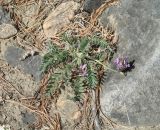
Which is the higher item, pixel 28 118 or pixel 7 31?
pixel 7 31

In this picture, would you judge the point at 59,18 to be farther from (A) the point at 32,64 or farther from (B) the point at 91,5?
(A) the point at 32,64

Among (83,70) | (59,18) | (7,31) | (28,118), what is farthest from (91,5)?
(28,118)

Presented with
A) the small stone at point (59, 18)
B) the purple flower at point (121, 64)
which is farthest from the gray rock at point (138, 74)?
the small stone at point (59, 18)

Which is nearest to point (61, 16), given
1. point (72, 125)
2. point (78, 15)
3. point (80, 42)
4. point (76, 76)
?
point (78, 15)

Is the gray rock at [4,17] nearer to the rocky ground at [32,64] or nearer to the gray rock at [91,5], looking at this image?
the rocky ground at [32,64]

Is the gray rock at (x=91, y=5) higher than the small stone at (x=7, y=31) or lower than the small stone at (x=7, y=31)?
higher

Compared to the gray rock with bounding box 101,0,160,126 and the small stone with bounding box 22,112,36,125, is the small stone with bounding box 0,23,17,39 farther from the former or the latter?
the gray rock with bounding box 101,0,160,126

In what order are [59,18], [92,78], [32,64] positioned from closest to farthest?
[92,78] → [32,64] → [59,18]

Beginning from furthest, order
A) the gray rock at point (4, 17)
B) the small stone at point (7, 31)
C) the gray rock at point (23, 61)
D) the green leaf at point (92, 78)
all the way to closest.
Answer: the gray rock at point (4, 17)
the small stone at point (7, 31)
the gray rock at point (23, 61)
the green leaf at point (92, 78)
